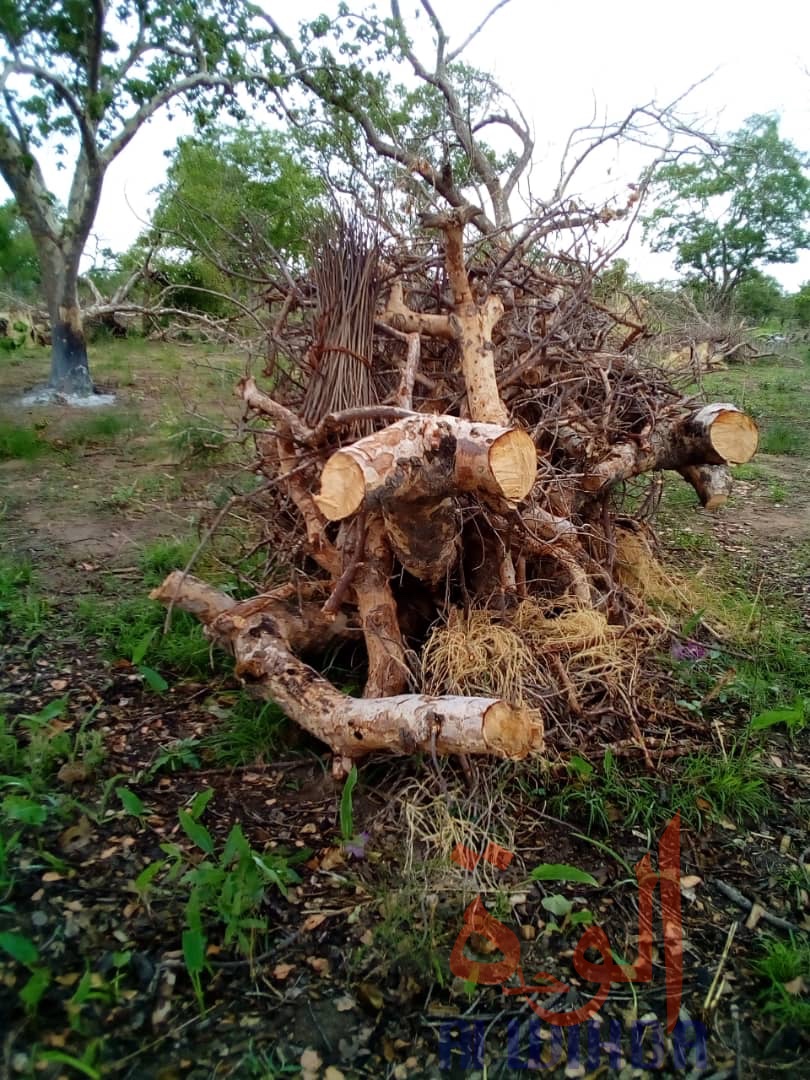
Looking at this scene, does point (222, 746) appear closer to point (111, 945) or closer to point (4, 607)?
point (111, 945)

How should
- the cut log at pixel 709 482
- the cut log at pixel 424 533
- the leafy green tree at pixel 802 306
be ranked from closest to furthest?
the cut log at pixel 424 533 → the cut log at pixel 709 482 → the leafy green tree at pixel 802 306

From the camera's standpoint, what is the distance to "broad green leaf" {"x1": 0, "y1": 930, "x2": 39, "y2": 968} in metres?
1.42

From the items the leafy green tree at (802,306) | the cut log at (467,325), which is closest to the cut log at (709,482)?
the cut log at (467,325)

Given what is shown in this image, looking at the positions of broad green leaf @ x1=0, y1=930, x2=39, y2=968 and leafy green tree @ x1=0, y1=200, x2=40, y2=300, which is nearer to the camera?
broad green leaf @ x1=0, y1=930, x2=39, y2=968

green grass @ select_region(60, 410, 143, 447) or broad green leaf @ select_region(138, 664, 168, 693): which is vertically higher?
green grass @ select_region(60, 410, 143, 447)

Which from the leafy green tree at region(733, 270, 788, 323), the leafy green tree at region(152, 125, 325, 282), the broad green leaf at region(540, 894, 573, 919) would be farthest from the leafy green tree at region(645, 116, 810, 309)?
the broad green leaf at region(540, 894, 573, 919)

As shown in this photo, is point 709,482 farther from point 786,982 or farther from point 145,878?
point 145,878

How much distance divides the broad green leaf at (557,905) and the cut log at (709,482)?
7.30 feet

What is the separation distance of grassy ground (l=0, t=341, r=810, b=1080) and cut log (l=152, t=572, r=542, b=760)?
0.15 metres

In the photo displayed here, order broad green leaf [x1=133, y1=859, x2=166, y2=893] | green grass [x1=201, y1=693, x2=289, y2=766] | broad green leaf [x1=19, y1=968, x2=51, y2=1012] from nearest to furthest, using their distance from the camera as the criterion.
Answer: broad green leaf [x1=19, y1=968, x2=51, y2=1012] < broad green leaf [x1=133, y1=859, x2=166, y2=893] < green grass [x1=201, y1=693, x2=289, y2=766]

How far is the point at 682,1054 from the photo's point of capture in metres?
1.40

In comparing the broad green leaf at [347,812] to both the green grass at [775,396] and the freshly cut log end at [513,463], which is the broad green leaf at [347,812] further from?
the green grass at [775,396]

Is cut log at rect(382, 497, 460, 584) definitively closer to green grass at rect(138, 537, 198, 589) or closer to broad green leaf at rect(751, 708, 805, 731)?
broad green leaf at rect(751, 708, 805, 731)

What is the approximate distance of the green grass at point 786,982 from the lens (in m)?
1.45
